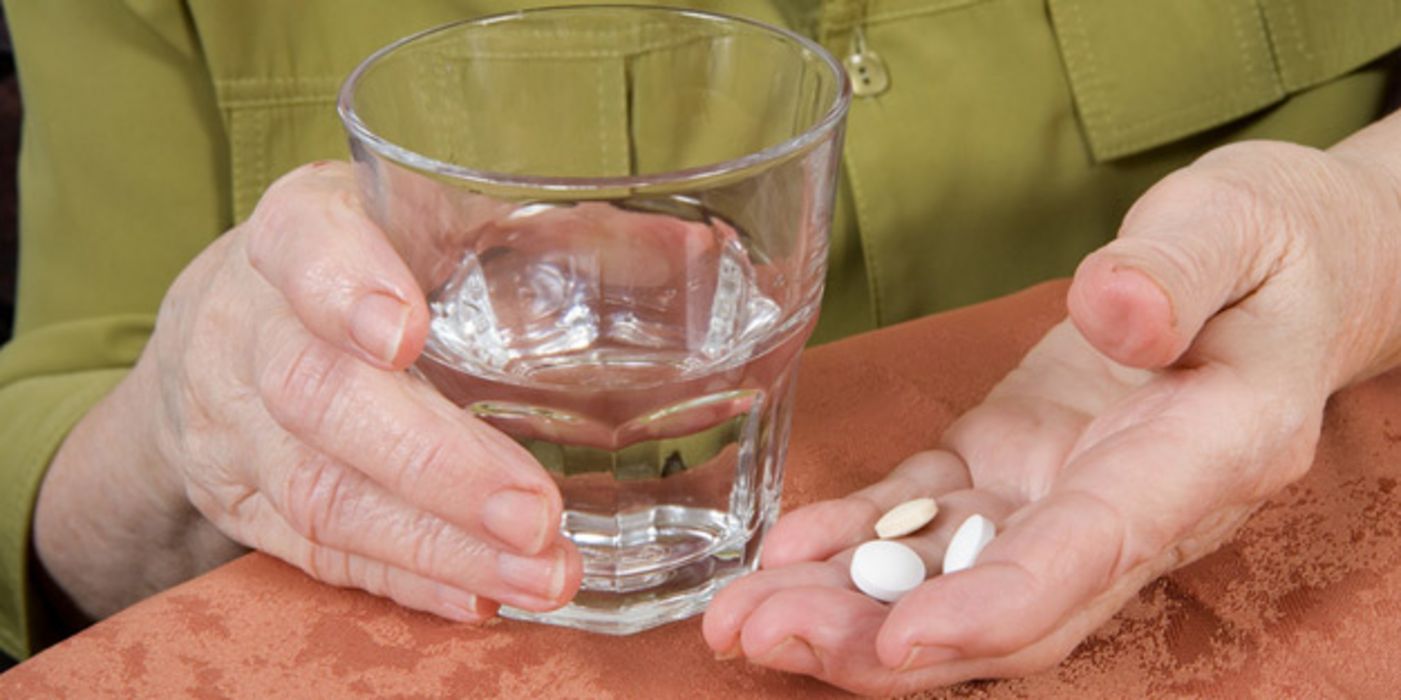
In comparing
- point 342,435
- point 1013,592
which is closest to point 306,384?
point 342,435

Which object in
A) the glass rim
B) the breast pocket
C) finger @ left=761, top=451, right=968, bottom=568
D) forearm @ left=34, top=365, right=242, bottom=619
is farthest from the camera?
the breast pocket

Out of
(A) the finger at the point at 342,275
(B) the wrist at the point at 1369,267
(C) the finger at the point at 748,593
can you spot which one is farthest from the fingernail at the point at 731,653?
(B) the wrist at the point at 1369,267

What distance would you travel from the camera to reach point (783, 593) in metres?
0.44

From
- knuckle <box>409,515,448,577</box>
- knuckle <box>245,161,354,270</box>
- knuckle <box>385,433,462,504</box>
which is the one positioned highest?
knuckle <box>245,161,354,270</box>

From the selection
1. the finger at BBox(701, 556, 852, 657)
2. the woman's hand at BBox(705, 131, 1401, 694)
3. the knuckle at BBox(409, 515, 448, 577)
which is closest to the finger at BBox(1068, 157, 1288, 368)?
the woman's hand at BBox(705, 131, 1401, 694)

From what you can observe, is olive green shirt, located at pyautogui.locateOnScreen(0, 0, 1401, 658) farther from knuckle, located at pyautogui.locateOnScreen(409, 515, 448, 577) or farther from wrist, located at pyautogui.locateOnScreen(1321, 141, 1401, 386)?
knuckle, located at pyautogui.locateOnScreen(409, 515, 448, 577)

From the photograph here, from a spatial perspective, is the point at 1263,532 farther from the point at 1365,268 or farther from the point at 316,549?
the point at 316,549

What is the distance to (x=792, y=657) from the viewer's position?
43 centimetres

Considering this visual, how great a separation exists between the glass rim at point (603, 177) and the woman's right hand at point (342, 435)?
0.12 ft

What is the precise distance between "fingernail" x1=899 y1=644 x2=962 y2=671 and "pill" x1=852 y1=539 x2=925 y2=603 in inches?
1.5

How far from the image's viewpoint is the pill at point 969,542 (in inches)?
17.8

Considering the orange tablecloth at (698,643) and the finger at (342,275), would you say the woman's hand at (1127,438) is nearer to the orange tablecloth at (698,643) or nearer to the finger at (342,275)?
the orange tablecloth at (698,643)

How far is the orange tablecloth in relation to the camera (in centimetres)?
45

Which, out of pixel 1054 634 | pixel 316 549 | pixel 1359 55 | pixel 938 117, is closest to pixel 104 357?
pixel 316 549
